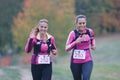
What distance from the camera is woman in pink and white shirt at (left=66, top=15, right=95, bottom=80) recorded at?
9016 mm

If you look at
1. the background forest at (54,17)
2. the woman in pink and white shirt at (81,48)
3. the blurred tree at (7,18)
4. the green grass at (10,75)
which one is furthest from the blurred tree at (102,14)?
the woman in pink and white shirt at (81,48)

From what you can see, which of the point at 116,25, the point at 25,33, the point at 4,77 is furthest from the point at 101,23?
the point at 4,77

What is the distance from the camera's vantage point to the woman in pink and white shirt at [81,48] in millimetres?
9016

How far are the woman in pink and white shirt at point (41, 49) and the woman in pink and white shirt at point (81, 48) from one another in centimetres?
47

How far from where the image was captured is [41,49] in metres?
8.91

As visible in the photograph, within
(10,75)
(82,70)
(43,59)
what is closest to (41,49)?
(43,59)

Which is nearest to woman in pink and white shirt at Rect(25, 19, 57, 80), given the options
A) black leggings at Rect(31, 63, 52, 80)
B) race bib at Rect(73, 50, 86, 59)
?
black leggings at Rect(31, 63, 52, 80)

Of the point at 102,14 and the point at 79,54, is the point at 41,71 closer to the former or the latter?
the point at 79,54

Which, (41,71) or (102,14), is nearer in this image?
(41,71)

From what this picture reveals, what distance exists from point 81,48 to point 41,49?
2.85 ft

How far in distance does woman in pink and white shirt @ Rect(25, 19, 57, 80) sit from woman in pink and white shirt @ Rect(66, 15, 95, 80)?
18.6 inches

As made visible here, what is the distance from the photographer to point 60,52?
4400cm

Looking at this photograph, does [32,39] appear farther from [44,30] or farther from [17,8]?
[17,8]

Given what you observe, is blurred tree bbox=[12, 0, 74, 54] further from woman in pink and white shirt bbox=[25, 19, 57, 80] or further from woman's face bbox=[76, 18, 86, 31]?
woman in pink and white shirt bbox=[25, 19, 57, 80]
